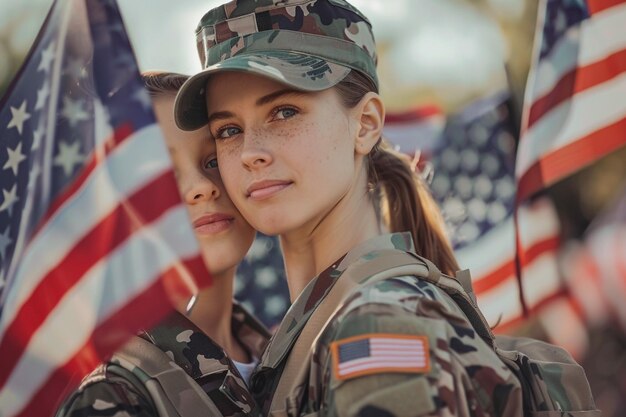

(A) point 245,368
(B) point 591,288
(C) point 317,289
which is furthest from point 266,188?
(B) point 591,288

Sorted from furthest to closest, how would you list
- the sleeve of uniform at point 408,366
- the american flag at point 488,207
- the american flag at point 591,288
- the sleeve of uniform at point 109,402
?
the american flag at point 488,207, the american flag at point 591,288, the sleeve of uniform at point 109,402, the sleeve of uniform at point 408,366

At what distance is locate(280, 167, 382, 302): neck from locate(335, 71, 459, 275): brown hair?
12.1 inches

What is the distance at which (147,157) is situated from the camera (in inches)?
163

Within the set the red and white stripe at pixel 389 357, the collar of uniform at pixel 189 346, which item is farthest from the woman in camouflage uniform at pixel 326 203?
the collar of uniform at pixel 189 346

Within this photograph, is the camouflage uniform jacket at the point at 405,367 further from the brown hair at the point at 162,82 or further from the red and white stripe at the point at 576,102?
the red and white stripe at the point at 576,102

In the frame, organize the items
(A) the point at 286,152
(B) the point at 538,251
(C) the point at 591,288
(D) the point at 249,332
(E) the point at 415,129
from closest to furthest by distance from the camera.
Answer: (A) the point at 286,152
(D) the point at 249,332
(C) the point at 591,288
(B) the point at 538,251
(E) the point at 415,129

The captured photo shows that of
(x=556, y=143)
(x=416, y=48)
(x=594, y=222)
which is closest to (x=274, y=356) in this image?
(x=556, y=143)

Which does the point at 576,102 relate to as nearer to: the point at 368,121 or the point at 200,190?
the point at 368,121

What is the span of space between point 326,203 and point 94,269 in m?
0.94

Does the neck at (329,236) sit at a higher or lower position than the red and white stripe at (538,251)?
higher

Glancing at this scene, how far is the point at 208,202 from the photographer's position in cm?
417

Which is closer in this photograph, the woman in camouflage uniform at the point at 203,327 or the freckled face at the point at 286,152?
the woman in camouflage uniform at the point at 203,327

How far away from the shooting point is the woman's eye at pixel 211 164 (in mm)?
4215

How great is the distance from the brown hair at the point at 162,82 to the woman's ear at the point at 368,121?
2.96 feet
